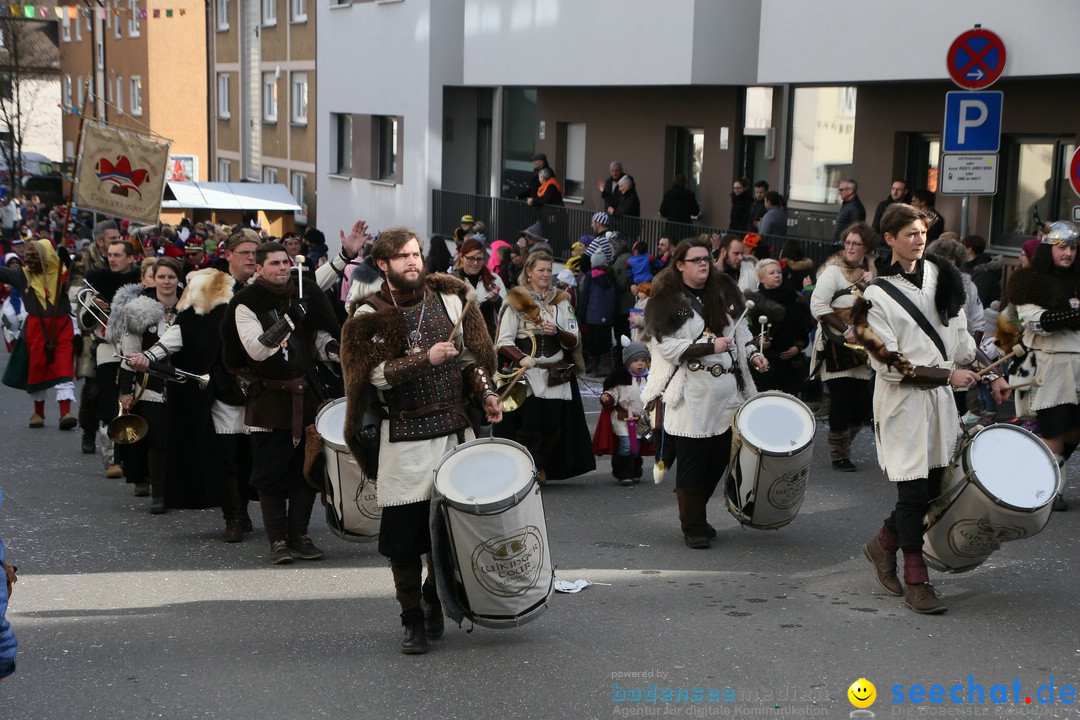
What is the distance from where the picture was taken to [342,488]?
732cm

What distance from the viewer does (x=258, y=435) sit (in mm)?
7754

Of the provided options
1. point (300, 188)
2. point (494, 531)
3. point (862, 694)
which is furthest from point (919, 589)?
point (300, 188)

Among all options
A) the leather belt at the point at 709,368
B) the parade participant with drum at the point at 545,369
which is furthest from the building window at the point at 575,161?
the leather belt at the point at 709,368

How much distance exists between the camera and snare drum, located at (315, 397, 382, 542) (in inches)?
287

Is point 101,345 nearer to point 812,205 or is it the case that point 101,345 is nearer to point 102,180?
point 102,180

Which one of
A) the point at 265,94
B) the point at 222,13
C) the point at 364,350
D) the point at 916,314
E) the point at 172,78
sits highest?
the point at 222,13

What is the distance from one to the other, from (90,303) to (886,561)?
6186 millimetres

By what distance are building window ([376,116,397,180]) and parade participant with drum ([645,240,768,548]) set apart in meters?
22.4

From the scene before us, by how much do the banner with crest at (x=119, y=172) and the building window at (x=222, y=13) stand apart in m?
29.8

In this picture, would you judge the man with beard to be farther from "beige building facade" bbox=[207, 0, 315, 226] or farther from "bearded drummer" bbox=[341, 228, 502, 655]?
"beige building facade" bbox=[207, 0, 315, 226]

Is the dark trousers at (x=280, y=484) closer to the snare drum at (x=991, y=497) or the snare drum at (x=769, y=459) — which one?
the snare drum at (x=769, y=459)

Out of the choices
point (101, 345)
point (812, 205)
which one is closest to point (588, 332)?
point (812, 205)

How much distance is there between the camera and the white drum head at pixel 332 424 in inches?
286

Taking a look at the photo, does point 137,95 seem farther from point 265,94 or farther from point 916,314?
point 916,314
